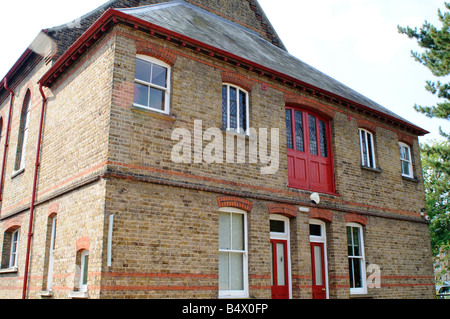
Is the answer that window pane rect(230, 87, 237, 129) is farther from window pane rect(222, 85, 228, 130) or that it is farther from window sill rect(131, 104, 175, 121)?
Result: window sill rect(131, 104, 175, 121)

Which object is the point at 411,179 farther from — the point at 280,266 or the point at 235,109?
the point at 235,109

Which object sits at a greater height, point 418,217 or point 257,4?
point 257,4

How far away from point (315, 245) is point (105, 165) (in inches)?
276

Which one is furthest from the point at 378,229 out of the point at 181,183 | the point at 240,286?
the point at 181,183

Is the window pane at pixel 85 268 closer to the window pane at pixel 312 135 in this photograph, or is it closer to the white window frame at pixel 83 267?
the white window frame at pixel 83 267

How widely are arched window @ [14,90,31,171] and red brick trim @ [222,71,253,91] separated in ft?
24.9

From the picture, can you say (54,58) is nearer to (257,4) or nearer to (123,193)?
(123,193)

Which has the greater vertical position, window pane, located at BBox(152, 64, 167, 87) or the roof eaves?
the roof eaves

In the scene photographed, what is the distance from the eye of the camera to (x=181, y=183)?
32.9 ft

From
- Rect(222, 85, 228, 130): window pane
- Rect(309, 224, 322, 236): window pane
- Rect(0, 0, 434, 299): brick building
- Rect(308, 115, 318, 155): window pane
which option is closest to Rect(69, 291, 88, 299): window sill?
Rect(0, 0, 434, 299): brick building

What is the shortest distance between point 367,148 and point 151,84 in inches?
340

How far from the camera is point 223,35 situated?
48.3 ft

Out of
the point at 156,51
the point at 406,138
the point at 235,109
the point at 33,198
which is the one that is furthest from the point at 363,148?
the point at 33,198

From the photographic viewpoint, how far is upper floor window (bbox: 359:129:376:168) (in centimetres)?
1513
